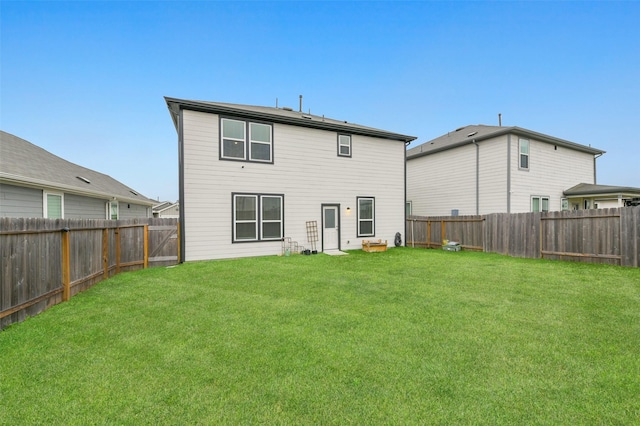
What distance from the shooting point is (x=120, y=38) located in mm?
12250

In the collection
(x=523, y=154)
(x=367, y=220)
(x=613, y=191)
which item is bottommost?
(x=367, y=220)

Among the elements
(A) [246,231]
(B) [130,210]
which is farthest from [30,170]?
(B) [130,210]

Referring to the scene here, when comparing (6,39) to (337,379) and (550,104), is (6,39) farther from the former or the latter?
(550,104)

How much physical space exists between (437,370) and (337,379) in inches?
40.5

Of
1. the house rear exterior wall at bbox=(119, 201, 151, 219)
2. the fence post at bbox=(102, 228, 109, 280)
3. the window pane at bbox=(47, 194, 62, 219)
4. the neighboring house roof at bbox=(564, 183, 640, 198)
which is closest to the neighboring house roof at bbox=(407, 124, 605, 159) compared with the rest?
the neighboring house roof at bbox=(564, 183, 640, 198)

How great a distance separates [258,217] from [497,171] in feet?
41.4

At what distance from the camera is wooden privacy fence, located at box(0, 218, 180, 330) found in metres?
3.93

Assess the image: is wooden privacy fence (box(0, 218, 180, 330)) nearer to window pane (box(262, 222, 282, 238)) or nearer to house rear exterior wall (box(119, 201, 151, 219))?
window pane (box(262, 222, 282, 238))

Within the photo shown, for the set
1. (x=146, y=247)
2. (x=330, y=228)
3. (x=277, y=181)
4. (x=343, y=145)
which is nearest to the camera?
(x=146, y=247)

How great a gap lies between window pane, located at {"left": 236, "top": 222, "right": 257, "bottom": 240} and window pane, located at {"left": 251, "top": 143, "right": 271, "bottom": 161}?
2.64 m

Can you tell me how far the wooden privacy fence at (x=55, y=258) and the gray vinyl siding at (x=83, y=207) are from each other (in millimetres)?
5073

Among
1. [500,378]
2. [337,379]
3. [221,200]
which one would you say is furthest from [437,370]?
[221,200]

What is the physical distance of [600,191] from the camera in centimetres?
1455

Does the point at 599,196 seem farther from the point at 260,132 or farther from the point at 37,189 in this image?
the point at 37,189
